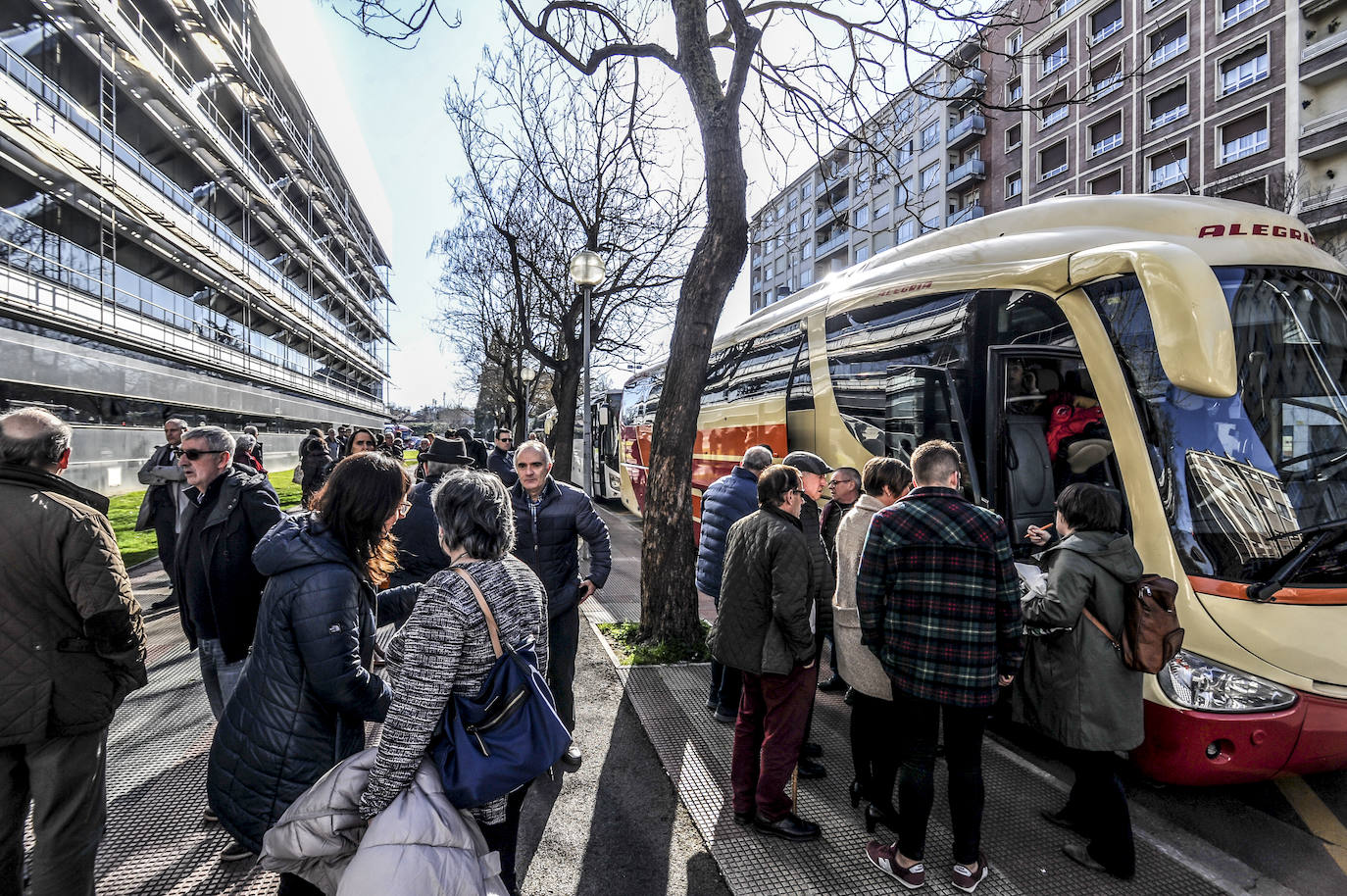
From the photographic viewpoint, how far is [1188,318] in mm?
3248

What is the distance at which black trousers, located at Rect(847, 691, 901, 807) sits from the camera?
→ 328cm

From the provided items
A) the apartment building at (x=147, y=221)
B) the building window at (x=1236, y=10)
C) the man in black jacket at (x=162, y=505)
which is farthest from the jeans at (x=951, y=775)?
the building window at (x=1236, y=10)

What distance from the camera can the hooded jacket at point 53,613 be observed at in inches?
86.5

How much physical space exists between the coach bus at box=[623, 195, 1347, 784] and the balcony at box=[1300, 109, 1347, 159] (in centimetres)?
2905

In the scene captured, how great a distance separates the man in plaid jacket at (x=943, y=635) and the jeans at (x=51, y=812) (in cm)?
308

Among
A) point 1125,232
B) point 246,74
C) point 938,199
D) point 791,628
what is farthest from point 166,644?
point 938,199

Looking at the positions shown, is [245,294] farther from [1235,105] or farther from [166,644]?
[1235,105]

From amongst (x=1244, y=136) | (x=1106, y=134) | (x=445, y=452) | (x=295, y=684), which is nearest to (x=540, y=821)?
(x=295, y=684)

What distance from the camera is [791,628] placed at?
3074 millimetres

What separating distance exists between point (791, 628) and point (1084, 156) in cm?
3984

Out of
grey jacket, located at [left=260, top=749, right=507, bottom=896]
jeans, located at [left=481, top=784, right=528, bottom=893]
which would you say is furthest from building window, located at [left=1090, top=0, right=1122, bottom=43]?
grey jacket, located at [left=260, top=749, right=507, bottom=896]

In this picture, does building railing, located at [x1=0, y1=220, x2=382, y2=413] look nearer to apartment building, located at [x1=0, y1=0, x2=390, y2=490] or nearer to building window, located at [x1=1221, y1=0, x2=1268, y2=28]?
apartment building, located at [x1=0, y1=0, x2=390, y2=490]

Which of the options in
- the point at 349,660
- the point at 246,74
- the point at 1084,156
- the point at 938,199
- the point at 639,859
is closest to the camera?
the point at 349,660

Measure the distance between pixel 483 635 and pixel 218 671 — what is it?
218 cm
